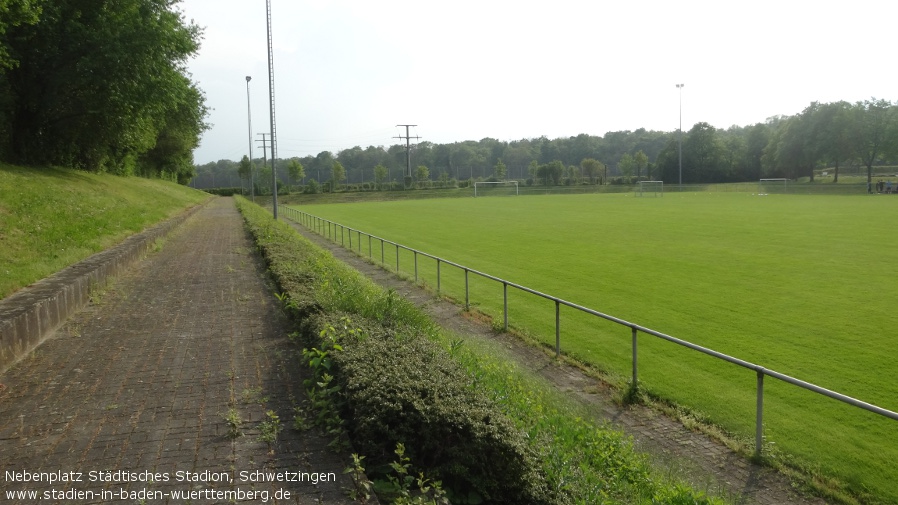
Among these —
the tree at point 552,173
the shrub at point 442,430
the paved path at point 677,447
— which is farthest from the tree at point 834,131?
the shrub at point 442,430

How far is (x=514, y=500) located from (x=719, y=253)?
684 inches

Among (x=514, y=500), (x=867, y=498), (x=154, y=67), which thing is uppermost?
(x=154, y=67)

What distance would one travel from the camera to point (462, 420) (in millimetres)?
3938

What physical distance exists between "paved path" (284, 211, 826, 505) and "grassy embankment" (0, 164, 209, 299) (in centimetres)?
687

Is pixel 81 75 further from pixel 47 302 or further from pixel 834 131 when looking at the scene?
pixel 834 131

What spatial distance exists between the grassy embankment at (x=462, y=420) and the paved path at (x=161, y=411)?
406mm

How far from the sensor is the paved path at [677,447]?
16.9 feet

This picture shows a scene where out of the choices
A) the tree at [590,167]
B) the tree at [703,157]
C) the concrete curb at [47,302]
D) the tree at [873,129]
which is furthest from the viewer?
the tree at [590,167]

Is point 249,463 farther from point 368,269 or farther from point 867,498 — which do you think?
point 368,269

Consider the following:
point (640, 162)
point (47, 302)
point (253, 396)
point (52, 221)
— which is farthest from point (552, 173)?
point (253, 396)

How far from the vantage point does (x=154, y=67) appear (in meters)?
26.0

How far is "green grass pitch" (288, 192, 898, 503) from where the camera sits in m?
6.59

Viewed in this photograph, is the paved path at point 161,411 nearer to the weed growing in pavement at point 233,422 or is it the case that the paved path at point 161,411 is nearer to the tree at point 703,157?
the weed growing in pavement at point 233,422

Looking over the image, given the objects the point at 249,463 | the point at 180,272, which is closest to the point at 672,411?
the point at 249,463
